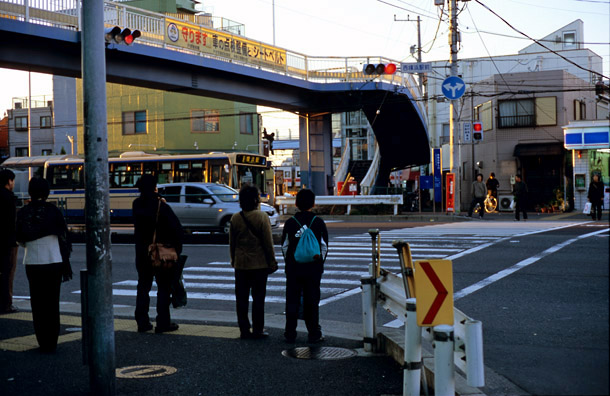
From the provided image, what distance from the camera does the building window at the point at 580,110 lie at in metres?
35.8

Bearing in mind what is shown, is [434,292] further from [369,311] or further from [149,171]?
[149,171]

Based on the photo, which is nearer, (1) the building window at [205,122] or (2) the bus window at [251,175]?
(2) the bus window at [251,175]

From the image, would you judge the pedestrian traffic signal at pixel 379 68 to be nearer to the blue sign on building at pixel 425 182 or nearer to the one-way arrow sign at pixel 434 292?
the blue sign on building at pixel 425 182

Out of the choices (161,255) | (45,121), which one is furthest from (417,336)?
(45,121)

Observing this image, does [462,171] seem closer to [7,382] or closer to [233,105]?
[233,105]

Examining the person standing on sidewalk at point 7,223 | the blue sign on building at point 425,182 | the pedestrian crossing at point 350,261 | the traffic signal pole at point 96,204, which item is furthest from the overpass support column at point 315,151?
the traffic signal pole at point 96,204

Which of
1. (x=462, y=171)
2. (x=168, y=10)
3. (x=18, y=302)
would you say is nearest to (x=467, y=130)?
(x=462, y=171)

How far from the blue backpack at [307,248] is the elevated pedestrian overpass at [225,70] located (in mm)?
18336

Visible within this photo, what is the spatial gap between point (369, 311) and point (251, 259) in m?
1.51

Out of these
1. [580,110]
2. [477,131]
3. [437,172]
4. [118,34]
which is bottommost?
[437,172]

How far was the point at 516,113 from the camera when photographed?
1406 inches

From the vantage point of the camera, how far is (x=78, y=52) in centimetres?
2395

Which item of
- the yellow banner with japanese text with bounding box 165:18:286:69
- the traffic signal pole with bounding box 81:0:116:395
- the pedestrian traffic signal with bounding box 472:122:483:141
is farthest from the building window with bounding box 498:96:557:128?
the traffic signal pole with bounding box 81:0:116:395

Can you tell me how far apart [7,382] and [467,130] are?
1095 inches
